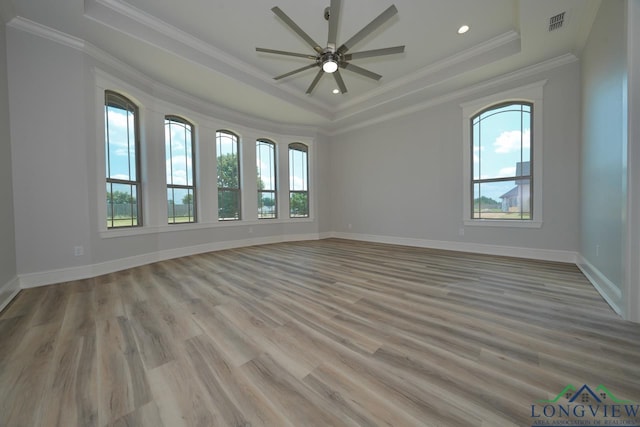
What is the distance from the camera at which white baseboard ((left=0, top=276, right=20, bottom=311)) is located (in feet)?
7.61

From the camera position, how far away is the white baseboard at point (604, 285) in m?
2.05

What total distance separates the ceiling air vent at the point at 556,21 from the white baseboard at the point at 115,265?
20.7ft

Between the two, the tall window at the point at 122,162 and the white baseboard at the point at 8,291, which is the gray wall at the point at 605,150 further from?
the tall window at the point at 122,162

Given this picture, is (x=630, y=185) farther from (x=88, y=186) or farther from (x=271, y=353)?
(x=88, y=186)

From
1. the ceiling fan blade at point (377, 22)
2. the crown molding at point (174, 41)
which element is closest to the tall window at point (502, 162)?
the ceiling fan blade at point (377, 22)

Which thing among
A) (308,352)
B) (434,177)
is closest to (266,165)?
(434,177)

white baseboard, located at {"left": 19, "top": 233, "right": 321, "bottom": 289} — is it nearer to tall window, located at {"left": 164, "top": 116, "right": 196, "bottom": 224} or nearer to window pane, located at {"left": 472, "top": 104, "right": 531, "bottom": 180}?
tall window, located at {"left": 164, "top": 116, "right": 196, "bottom": 224}

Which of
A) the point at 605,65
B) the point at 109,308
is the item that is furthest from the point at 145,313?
the point at 605,65

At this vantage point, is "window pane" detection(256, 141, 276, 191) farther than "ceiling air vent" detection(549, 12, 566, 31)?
Yes

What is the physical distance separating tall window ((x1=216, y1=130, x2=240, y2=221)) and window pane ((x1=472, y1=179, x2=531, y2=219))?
5.35m

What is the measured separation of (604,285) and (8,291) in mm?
6250

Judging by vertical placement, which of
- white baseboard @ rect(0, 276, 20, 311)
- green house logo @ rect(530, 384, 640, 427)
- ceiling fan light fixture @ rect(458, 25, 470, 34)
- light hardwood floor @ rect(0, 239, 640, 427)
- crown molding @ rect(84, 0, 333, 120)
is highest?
ceiling fan light fixture @ rect(458, 25, 470, 34)

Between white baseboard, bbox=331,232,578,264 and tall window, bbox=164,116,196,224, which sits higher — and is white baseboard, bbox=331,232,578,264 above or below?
below

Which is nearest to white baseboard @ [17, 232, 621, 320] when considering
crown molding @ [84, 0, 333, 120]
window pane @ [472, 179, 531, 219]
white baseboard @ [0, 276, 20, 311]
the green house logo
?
white baseboard @ [0, 276, 20, 311]
